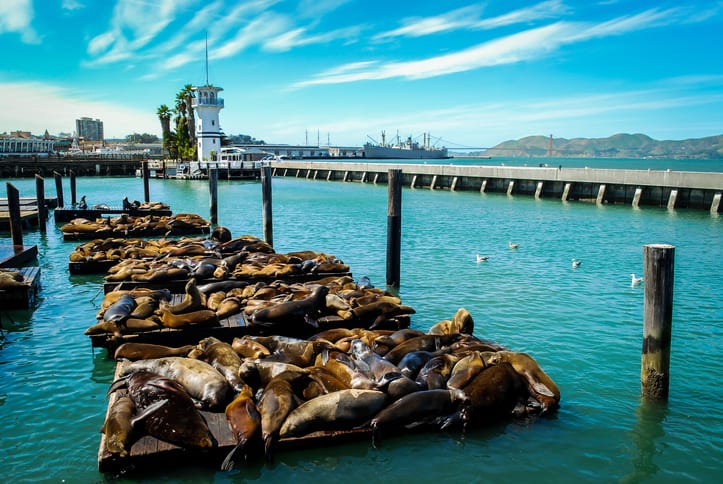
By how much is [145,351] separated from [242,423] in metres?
2.22

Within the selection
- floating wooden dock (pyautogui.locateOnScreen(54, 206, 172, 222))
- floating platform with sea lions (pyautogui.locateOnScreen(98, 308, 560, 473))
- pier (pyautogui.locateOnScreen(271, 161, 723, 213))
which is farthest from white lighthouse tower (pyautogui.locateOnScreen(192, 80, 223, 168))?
floating platform with sea lions (pyautogui.locateOnScreen(98, 308, 560, 473))

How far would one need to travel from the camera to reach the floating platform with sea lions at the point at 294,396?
5168 mm

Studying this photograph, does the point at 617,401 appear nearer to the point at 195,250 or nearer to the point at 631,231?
the point at 195,250

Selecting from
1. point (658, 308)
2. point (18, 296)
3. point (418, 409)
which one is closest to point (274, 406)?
point (418, 409)

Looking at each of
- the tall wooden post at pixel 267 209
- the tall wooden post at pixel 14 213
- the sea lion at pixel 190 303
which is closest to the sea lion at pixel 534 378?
the sea lion at pixel 190 303

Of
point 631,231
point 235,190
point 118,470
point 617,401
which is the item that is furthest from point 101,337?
point 235,190

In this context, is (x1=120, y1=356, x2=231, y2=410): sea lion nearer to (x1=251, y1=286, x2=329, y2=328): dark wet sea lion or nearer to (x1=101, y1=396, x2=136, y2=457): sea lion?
(x1=101, y1=396, x2=136, y2=457): sea lion

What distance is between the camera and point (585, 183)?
32656 millimetres

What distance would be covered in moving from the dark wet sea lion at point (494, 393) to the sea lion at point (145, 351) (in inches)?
130

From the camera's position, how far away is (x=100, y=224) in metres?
19.4

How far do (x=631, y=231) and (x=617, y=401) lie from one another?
53.0ft

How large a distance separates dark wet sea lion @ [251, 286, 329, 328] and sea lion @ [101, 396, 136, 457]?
2898mm

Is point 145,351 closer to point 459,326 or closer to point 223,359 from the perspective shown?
point 223,359

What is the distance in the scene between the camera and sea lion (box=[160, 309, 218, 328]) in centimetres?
789
